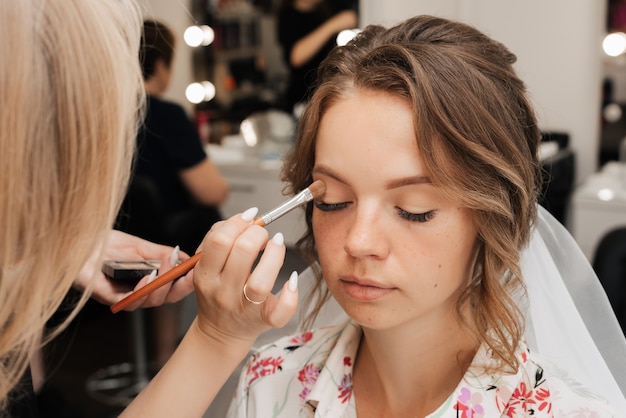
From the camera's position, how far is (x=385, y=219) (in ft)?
2.86

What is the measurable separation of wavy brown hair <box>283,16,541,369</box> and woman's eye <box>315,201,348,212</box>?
0.08 metres

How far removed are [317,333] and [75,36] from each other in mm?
594

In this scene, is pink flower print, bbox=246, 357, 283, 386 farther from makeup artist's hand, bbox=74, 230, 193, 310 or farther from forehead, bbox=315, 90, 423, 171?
forehead, bbox=315, 90, 423, 171

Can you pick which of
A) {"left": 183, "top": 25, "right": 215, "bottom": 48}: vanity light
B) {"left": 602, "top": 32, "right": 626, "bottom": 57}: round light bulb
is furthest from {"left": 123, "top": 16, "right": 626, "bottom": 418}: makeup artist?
{"left": 183, "top": 25, "right": 215, "bottom": 48}: vanity light

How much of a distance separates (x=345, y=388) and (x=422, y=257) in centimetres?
24

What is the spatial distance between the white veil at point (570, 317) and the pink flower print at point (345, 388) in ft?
0.79

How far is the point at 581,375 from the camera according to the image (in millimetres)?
946

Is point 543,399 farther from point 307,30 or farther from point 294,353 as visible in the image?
point 307,30

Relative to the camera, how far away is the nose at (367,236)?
85 centimetres

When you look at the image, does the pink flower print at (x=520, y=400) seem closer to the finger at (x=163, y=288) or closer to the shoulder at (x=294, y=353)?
the shoulder at (x=294, y=353)

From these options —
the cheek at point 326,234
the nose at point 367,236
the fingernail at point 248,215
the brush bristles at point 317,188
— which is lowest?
the cheek at point 326,234

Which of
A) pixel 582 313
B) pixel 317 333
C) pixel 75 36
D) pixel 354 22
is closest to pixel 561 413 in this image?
pixel 582 313

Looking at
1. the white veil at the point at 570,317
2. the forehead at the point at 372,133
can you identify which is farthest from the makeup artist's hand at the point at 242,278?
the white veil at the point at 570,317

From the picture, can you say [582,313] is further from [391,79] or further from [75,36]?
[75,36]
